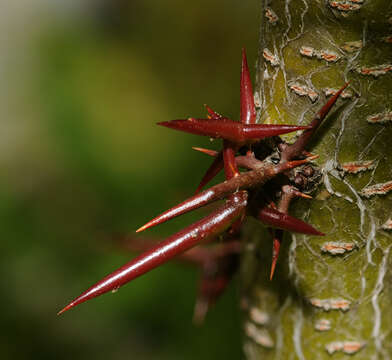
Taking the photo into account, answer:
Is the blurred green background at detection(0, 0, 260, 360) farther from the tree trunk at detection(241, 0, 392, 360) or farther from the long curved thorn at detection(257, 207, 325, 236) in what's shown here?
the long curved thorn at detection(257, 207, 325, 236)

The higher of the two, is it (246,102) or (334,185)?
(246,102)

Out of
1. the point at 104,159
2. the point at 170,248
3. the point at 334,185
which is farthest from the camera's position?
the point at 104,159

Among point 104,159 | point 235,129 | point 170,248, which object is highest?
point 235,129

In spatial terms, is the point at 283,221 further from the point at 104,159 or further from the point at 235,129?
the point at 104,159

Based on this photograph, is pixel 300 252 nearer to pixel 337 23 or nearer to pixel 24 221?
pixel 337 23

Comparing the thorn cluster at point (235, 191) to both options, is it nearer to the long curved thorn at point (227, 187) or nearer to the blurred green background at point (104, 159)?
the long curved thorn at point (227, 187)

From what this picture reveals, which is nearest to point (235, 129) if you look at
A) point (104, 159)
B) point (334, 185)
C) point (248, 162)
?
point (248, 162)

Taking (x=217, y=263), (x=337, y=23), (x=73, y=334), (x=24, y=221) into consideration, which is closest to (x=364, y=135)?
(x=337, y=23)

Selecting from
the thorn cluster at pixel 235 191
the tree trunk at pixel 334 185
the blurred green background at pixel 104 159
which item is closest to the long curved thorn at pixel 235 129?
the thorn cluster at pixel 235 191
